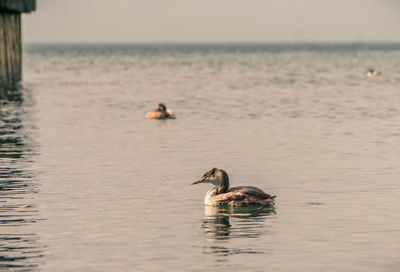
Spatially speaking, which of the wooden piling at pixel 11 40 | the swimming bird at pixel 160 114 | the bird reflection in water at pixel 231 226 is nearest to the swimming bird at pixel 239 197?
the bird reflection in water at pixel 231 226

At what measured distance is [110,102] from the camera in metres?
51.6

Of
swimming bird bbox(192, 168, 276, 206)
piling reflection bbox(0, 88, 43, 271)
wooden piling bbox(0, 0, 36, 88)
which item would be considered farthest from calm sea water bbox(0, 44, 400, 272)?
wooden piling bbox(0, 0, 36, 88)

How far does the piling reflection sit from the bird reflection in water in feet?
8.99

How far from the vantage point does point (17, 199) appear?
62.1ft

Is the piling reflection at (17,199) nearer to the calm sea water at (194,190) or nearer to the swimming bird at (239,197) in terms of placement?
the calm sea water at (194,190)

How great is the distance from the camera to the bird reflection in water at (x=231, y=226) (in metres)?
14.3

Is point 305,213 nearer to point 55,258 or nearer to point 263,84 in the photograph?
point 55,258

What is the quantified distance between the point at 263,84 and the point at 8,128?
4044cm

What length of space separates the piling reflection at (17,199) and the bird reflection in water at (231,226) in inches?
108

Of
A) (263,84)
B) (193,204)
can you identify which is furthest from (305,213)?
(263,84)

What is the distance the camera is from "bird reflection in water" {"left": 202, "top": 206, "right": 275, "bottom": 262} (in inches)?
562

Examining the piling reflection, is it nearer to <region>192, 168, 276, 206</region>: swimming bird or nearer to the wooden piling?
<region>192, 168, 276, 206</region>: swimming bird

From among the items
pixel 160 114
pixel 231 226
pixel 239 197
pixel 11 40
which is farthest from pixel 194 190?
pixel 11 40

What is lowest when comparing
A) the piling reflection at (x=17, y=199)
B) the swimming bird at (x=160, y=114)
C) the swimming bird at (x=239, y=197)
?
the swimming bird at (x=160, y=114)
